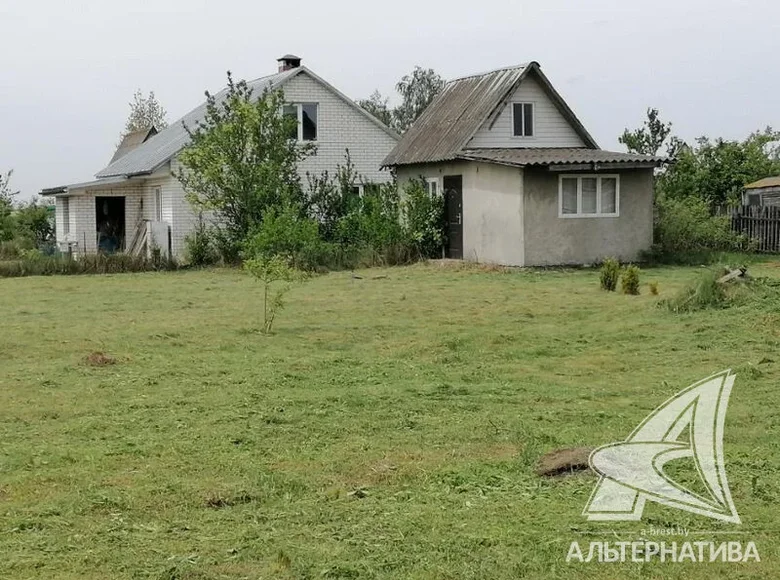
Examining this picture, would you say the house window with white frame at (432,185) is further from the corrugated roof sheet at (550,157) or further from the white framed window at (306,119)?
the white framed window at (306,119)

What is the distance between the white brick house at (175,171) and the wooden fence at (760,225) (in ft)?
36.3

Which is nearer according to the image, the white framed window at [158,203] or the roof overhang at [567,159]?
the roof overhang at [567,159]

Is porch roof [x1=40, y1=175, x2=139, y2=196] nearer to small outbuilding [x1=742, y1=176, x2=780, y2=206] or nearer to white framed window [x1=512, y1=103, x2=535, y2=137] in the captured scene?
white framed window [x1=512, y1=103, x2=535, y2=137]

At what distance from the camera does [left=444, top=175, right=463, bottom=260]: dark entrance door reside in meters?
28.4

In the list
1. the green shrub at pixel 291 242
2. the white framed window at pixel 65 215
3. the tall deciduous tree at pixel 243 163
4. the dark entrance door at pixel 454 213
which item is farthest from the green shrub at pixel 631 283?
the white framed window at pixel 65 215

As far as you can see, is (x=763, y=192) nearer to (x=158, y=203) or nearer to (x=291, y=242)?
(x=291, y=242)

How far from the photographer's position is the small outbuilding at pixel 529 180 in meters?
25.5

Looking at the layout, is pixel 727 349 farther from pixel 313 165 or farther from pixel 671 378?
pixel 313 165

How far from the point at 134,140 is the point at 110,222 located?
10757 mm

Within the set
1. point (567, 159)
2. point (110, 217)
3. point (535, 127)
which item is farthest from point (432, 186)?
point (110, 217)

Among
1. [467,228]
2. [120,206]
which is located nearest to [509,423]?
[467,228]

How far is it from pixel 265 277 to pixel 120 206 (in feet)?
82.3

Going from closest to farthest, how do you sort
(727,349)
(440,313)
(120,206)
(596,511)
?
(596,511)
(727,349)
(440,313)
(120,206)

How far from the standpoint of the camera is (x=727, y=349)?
40.3ft
